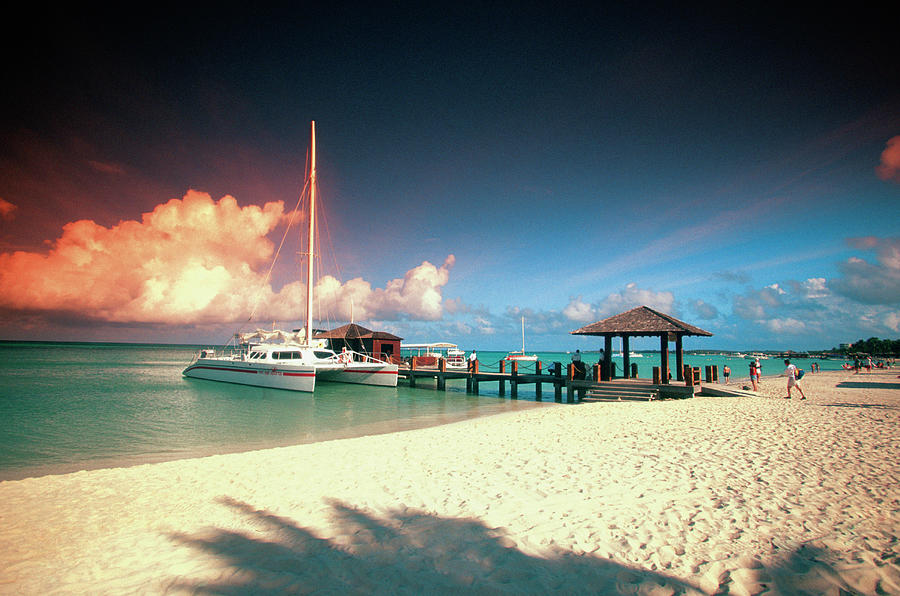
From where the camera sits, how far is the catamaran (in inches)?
1057

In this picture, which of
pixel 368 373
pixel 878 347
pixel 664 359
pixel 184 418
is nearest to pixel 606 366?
pixel 664 359

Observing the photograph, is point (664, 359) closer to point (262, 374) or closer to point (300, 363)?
point (300, 363)

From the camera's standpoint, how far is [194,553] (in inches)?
185

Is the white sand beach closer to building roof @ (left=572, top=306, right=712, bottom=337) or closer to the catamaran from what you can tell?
building roof @ (left=572, top=306, right=712, bottom=337)

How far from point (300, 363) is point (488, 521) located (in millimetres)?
23784

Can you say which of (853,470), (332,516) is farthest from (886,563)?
(332,516)

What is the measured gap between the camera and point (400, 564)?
167 inches

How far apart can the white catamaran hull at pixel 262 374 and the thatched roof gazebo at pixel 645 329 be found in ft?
53.0

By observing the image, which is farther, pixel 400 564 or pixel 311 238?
pixel 311 238

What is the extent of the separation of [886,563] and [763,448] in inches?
186

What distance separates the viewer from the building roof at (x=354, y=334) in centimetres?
3769

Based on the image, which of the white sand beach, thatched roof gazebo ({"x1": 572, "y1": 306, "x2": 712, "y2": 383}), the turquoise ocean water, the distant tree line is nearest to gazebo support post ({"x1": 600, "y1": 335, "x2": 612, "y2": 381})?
thatched roof gazebo ({"x1": 572, "y1": 306, "x2": 712, "y2": 383})

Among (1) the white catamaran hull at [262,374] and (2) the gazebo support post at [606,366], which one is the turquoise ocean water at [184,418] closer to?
(1) the white catamaran hull at [262,374]

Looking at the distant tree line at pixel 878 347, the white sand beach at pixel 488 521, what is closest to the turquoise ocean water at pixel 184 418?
the white sand beach at pixel 488 521
